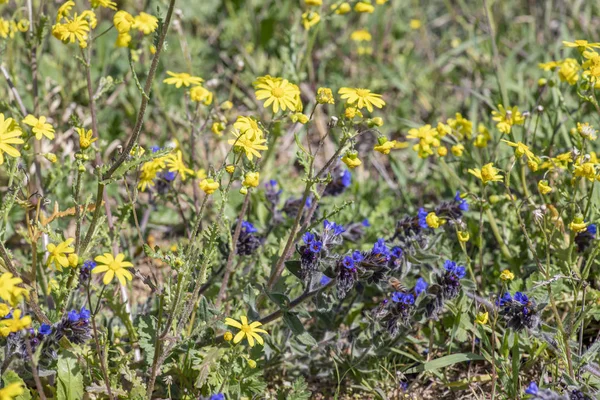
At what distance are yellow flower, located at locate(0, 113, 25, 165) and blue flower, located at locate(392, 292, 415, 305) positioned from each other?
1656 millimetres

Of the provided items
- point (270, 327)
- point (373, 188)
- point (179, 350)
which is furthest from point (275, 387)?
point (373, 188)

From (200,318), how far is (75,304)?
83 centimetres

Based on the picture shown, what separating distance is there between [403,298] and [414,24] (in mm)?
3755

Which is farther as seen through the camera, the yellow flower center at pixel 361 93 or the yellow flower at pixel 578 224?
the yellow flower center at pixel 361 93

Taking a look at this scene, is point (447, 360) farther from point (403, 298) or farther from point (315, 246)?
point (315, 246)

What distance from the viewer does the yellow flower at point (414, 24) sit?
20.1 feet

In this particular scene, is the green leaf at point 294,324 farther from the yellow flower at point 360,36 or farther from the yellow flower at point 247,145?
the yellow flower at point 360,36

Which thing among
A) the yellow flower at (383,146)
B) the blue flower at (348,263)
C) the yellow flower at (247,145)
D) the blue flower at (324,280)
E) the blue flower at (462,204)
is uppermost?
the yellow flower at (247,145)

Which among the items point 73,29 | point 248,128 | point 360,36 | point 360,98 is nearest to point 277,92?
point 248,128

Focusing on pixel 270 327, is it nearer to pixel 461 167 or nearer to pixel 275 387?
pixel 275 387

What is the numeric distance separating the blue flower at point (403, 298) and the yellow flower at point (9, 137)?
166cm

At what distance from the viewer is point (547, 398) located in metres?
2.55

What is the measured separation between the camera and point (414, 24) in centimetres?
620

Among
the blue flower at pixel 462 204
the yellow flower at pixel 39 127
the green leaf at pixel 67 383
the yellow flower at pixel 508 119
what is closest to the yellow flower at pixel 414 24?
the yellow flower at pixel 508 119
